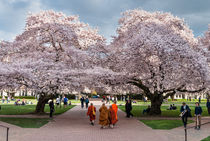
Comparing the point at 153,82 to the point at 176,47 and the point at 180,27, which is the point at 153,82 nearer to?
the point at 176,47

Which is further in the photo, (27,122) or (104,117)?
(27,122)

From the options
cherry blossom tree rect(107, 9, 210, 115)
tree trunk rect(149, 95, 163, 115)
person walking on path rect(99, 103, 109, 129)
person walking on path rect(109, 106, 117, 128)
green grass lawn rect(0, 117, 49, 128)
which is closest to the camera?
person walking on path rect(99, 103, 109, 129)

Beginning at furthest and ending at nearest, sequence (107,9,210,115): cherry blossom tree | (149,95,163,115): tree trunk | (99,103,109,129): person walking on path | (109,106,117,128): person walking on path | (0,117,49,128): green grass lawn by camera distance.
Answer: (149,95,163,115): tree trunk, (107,9,210,115): cherry blossom tree, (0,117,49,128): green grass lawn, (109,106,117,128): person walking on path, (99,103,109,129): person walking on path

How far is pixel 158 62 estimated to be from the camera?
21391 mm

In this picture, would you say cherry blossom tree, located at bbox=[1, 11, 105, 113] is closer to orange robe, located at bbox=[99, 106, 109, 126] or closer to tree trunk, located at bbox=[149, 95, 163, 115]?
orange robe, located at bbox=[99, 106, 109, 126]

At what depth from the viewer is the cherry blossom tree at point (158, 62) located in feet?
63.3

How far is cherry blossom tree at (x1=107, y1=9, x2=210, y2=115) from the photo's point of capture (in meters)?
19.3

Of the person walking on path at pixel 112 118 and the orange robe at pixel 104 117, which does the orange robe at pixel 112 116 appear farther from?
the orange robe at pixel 104 117

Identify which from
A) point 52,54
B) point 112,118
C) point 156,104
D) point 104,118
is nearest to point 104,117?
point 104,118

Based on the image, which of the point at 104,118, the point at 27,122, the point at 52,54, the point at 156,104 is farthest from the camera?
the point at 156,104

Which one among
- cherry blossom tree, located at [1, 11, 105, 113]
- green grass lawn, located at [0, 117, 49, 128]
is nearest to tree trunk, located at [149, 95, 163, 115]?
cherry blossom tree, located at [1, 11, 105, 113]

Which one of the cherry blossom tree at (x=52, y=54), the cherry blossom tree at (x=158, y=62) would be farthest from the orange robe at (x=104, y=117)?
the cherry blossom tree at (x=158, y=62)

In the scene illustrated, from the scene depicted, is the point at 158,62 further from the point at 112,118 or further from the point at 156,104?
the point at 112,118

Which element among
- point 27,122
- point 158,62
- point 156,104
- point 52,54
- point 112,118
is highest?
point 52,54
